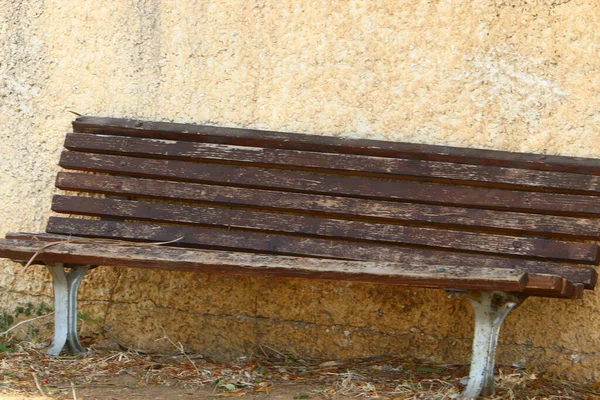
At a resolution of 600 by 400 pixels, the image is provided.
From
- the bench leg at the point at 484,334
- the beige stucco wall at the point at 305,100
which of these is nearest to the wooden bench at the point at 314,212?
the bench leg at the point at 484,334

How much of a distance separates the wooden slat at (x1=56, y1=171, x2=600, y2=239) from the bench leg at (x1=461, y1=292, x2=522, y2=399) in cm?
36

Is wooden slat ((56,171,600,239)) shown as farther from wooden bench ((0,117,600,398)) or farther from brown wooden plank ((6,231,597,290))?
brown wooden plank ((6,231,597,290))

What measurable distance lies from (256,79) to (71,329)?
135cm

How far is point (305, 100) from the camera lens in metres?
3.74

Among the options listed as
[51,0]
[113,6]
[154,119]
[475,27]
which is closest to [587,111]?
[475,27]

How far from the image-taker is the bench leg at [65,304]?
3.48 m

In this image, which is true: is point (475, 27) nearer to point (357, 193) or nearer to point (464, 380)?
point (357, 193)

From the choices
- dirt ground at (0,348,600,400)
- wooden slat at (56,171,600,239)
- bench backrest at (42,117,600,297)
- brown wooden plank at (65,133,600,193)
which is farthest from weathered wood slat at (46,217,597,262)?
dirt ground at (0,348,600,400)

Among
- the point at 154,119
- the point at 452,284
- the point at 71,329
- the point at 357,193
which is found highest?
the point at 154,119

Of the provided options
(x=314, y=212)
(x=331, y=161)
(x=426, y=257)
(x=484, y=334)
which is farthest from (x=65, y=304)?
(x=484, y=334)

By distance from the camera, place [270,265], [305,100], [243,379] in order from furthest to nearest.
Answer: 1. [305,100]
2. [243,379]
3. [270,265]

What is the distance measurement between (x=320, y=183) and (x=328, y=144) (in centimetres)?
19

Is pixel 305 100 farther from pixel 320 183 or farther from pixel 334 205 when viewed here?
pixel 334 205

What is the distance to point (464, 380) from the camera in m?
3.20
